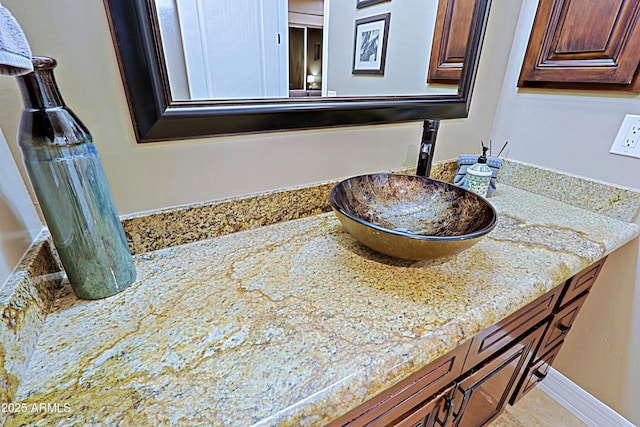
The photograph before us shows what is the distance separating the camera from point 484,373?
0.79 m

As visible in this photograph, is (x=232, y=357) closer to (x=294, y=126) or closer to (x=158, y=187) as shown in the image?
(x=158, y=187)

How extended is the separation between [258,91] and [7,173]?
1.71ft

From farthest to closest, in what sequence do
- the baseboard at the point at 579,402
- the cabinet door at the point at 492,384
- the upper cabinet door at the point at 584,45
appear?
the baseboard at the point at 579,402
the upper cabinet door at the point at 584,45
the cabinet door at the point at 492,384

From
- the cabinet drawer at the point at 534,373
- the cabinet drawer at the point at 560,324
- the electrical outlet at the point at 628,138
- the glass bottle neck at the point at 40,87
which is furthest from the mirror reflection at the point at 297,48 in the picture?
the cabinet drawer at the point at 534,373

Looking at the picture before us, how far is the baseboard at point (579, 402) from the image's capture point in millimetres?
1156

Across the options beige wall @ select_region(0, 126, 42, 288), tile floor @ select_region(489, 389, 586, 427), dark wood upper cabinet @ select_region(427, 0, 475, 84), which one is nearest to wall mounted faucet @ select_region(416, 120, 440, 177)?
dark wood upper cabinet @ select_region(427, 0, 475, 84)

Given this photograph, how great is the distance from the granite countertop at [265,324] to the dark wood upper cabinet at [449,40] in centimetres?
61

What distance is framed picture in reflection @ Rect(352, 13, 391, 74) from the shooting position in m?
0.92

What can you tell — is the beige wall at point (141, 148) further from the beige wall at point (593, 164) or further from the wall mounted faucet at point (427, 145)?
the beige wall at point (593, 164)

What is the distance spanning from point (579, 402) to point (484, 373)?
34.9 inches

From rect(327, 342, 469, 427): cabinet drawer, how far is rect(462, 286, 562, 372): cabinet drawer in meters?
0.05

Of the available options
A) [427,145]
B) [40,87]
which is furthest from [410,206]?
[40,87]

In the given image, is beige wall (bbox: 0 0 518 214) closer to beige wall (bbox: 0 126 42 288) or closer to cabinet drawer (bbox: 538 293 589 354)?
beige wall (bbox: 0 126 42 288)

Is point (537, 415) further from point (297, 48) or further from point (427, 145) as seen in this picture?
point (297, 48)
